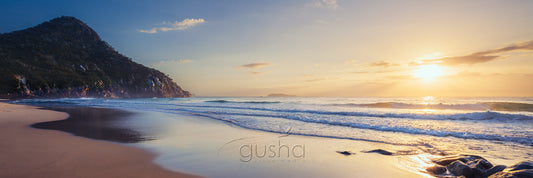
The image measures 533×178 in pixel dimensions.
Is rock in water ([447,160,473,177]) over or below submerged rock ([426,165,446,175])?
over

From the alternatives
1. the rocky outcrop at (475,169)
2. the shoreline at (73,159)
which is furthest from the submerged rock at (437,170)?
the shoreline at (73,159)

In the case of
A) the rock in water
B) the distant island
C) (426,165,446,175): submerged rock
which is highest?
the distant island

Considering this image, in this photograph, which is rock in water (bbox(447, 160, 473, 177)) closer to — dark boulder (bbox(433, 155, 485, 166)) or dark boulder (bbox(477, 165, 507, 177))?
dark boulder (bbox(477, 165, 507, 177))

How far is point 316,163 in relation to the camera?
554 centimetres

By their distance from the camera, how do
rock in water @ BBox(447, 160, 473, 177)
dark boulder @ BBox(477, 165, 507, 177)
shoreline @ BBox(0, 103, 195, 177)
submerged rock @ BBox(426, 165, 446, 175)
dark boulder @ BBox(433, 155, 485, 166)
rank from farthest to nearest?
1. dark boulder @ BBox(433, 155, 485, 166)
2. submerged rock @ BBox(426, 165, 446, 175)
3. rock in water @ BBox(447, 160, 473, 177)
4. dark boulder @ BBox(477, 165, 507, 177)
5. shoreline @ BBox(0, 103, 195, 177)

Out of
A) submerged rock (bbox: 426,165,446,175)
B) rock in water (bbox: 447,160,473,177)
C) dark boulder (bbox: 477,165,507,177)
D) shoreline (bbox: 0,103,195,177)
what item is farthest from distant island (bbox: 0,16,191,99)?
dark boulder (bbox: 477,165,507,177)

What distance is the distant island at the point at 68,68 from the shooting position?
210ft

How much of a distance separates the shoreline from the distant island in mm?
76589

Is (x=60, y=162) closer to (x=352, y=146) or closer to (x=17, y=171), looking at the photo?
(x=17, y=171)

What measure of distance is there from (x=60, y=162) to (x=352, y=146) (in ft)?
25.4

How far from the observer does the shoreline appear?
4375 millimetres

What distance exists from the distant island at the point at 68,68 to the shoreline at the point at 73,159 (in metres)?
76.6


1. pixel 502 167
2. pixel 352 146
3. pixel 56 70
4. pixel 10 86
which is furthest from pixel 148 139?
pixel 56 70

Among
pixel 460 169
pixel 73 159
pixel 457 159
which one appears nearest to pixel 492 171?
pixel 460 169
